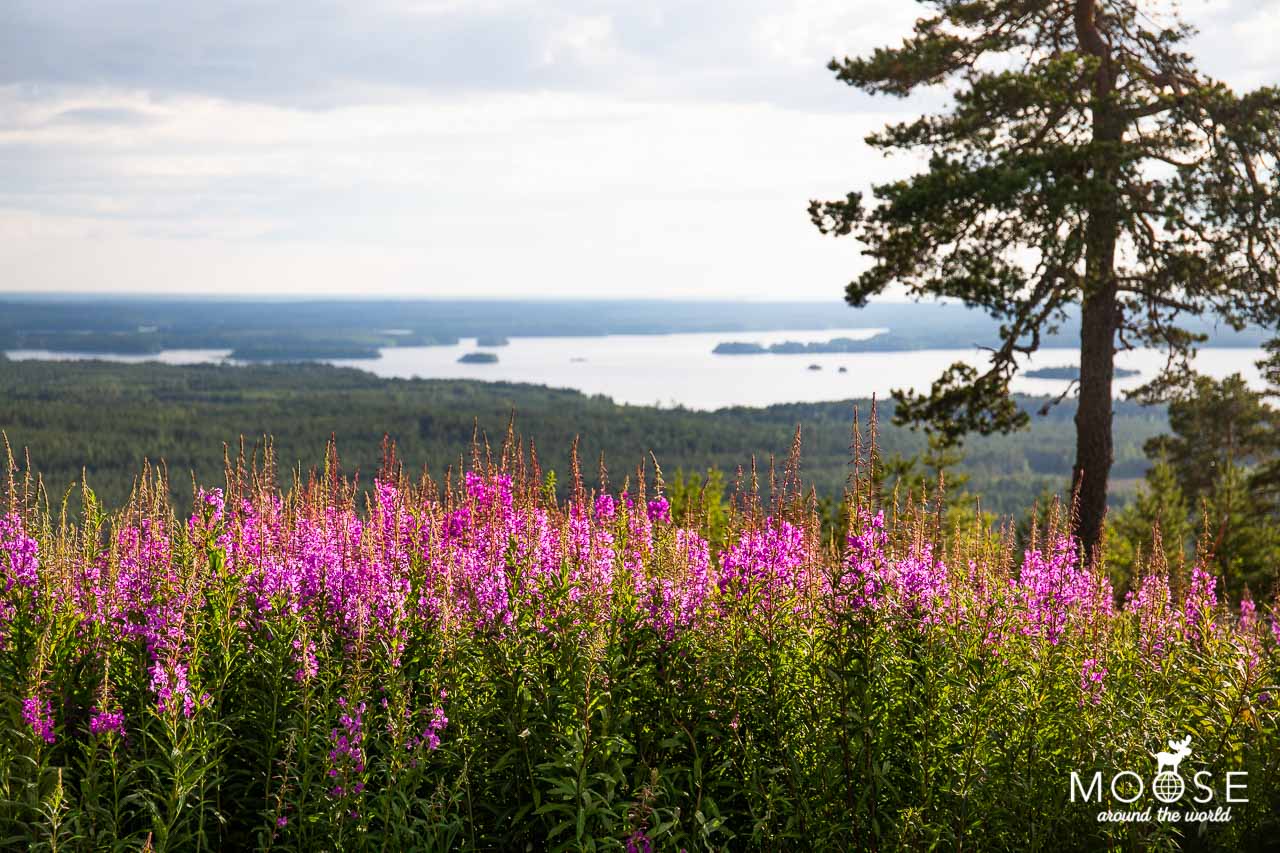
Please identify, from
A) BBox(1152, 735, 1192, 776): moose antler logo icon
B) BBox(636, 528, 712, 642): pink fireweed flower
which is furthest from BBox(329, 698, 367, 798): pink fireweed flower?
BBox(1152, 735, 1192, 776): moose antler logo icon

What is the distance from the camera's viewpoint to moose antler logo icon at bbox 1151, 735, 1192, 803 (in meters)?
4.23

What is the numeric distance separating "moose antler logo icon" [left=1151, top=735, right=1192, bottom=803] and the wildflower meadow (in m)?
0.02

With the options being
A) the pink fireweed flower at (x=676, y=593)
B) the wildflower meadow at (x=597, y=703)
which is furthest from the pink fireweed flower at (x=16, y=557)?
the pink fireweed flower at (x=676, y=593)

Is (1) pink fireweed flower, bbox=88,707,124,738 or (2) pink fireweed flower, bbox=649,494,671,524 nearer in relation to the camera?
(1) pink fireweed flower, bbox=88,707,124,738

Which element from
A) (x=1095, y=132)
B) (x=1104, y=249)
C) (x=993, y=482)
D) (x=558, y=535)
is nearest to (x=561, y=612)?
(x=558, y=535)

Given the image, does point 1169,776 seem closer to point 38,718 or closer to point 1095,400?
point 38,718

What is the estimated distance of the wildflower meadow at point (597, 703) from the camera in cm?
401

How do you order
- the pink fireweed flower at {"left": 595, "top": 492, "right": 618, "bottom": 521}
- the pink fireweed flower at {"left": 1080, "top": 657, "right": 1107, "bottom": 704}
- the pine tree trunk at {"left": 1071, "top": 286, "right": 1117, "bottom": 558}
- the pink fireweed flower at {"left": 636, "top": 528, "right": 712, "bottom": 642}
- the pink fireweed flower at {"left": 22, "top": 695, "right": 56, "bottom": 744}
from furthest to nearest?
the pine tree trunk at {"left": 1071, "top": 286, "right": 1117, "bottom": 558}, the pink fireweed flower at {"left": 595, "top": 492, "right": 618, "bottom": 521}, the pink fireweed flower at {"left": 636, "top": 528, "right": 712, "bottom": 642}, the pink fireweed flower at {"left": 1080, "top": 657, "right": 1107, "bottom": 704}, the pink fireweed flower at {"left": 22, "top": 695, "right": 56, "bottom": 744}

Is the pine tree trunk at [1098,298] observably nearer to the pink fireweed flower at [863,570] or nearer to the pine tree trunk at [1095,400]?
the pine tree trunk at [1095,400]

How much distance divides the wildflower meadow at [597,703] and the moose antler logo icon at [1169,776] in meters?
0.02

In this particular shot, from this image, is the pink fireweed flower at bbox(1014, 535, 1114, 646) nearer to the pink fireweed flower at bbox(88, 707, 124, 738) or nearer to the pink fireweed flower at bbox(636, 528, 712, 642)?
the pink fireweed flower at bbox(636, 528, 712, 642)

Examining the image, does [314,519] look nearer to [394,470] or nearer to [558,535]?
[394,470]

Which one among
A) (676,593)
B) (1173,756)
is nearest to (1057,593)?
(1173,756)

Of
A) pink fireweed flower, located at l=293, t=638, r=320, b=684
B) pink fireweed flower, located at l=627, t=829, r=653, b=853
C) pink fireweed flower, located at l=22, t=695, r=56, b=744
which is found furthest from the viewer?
pink fireweed flower, located at l=293, t=638, r=320, b=684
